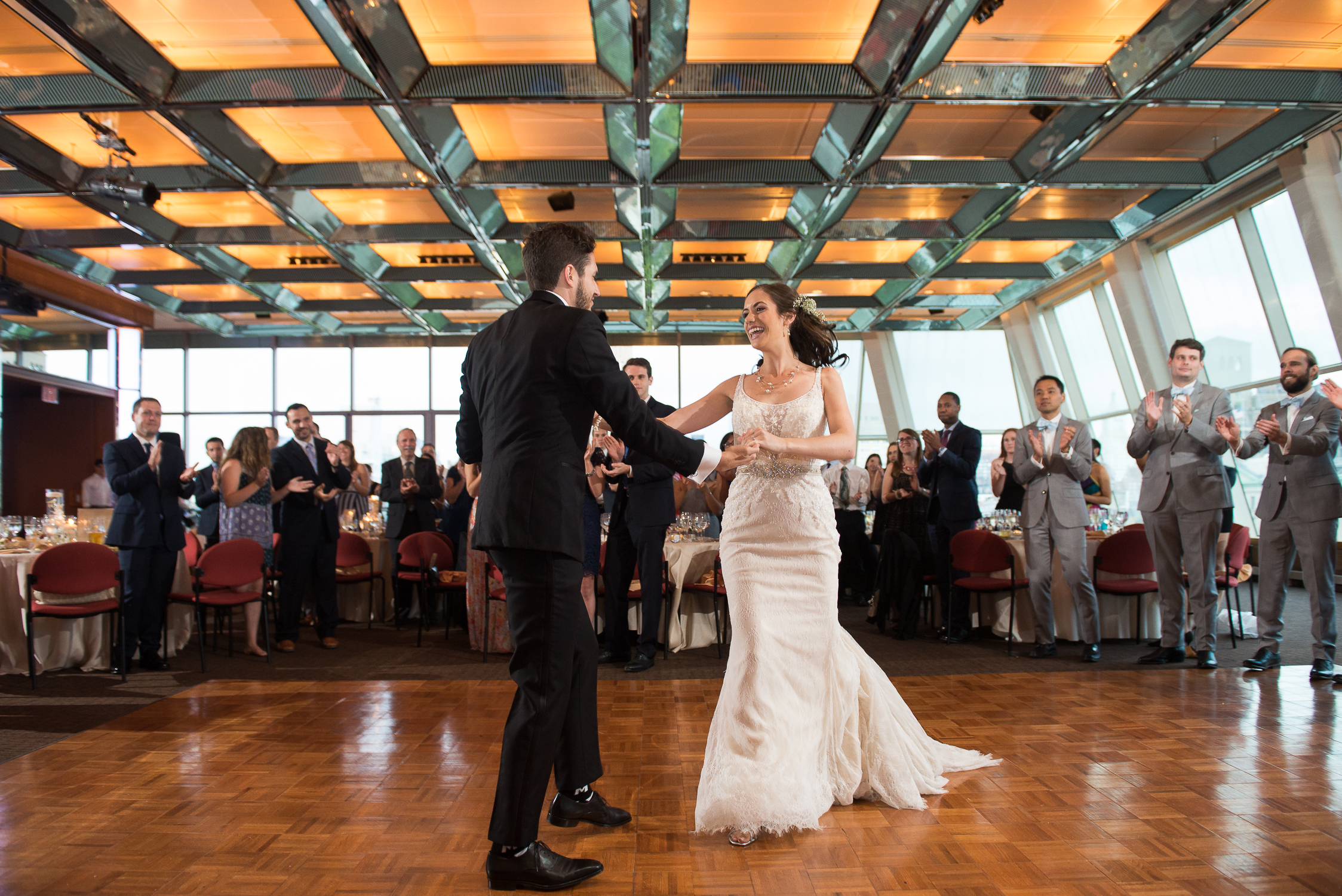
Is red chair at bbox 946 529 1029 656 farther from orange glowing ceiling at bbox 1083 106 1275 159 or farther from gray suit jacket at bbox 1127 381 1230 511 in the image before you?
orange glowing ceiling at bbox 1083 106 1275 159

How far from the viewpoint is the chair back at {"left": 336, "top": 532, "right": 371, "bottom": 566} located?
722 cm

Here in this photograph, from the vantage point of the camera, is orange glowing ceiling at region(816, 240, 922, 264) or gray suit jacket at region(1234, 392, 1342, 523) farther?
orange glowing ceiling at region(816, 240, 922, 264)

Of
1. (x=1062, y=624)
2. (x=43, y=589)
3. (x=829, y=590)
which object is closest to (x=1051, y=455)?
(x=1062, y=624)

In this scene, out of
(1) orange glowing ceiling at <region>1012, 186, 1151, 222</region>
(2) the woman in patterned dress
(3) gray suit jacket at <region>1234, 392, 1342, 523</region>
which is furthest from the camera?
(1) orange glowing ceiling at <region>1012, 186, 1151, 222</region>

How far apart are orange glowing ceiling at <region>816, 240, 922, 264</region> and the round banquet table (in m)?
8.67

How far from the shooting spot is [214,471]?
7742 millimetres

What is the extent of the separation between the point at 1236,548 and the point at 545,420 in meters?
5.97

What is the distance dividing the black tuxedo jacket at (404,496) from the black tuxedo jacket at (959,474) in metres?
4.63

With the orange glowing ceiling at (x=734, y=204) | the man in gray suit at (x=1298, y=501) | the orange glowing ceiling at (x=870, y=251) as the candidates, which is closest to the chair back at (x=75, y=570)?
the orange glowing ceiling at (x=734, y=204)

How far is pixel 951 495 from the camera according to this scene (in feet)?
20.7

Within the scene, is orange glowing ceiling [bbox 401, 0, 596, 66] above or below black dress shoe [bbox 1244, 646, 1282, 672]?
above

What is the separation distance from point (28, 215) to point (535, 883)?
11.2 meters

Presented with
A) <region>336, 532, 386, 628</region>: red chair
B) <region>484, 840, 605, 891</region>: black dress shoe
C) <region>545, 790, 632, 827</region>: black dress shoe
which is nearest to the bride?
<region>545, 790, 632, 827</region>: black dress shoe

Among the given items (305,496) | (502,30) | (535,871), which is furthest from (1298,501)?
(305,496)
